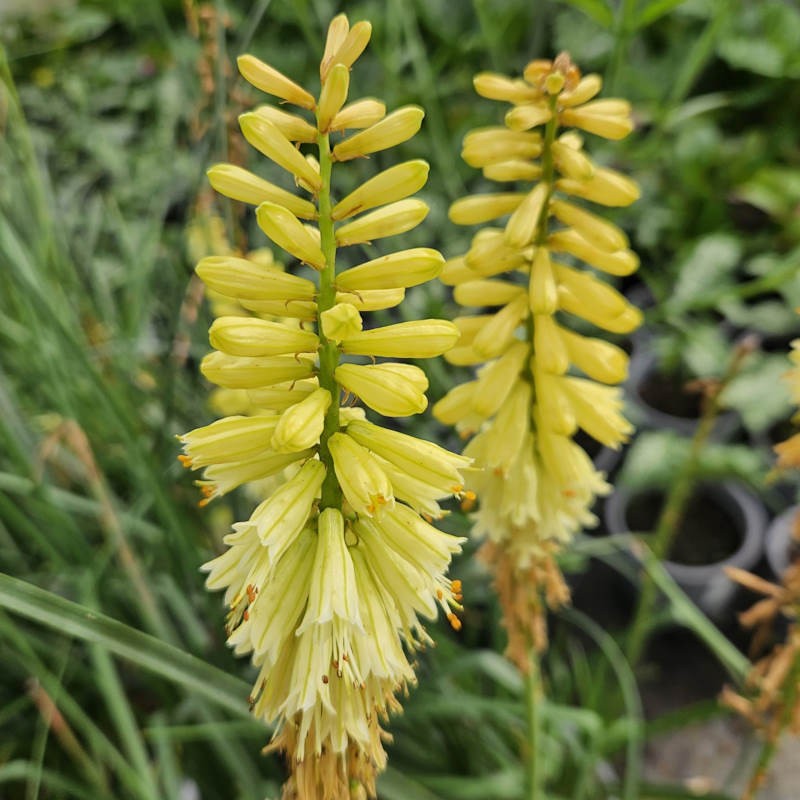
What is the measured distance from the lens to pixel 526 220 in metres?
0.81

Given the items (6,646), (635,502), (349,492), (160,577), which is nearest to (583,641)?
(635,502)

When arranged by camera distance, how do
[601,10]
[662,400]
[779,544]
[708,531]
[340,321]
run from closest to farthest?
[340,321] → [601,10] → [779,544] → [708,531] → [662,400]

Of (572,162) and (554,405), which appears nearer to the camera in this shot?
(572,162)

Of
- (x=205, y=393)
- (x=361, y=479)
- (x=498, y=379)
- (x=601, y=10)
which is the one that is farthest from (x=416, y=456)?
(x=205, y=393)

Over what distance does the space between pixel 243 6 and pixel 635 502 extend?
2535 millimetres

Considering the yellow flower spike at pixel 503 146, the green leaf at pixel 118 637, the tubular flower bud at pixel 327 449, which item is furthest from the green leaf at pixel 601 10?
the green leaf at pixel 118 637

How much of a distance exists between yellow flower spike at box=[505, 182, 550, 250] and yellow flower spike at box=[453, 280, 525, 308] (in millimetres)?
82

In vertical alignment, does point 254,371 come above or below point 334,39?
below

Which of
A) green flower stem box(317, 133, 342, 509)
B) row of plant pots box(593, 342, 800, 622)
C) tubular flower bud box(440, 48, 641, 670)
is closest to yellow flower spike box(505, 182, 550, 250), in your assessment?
tubular flower bud box(440, 48, 641, 670)

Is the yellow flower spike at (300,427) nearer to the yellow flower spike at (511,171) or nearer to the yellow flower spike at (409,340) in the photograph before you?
the yellow flower spike at (409,340)

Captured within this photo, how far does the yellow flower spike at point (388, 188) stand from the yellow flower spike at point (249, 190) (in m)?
0.03

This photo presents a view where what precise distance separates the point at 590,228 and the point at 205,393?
34.6 inches

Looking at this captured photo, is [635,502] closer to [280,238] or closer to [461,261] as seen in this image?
[461,261]

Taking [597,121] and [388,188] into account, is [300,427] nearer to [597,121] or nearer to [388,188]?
[388,188]
